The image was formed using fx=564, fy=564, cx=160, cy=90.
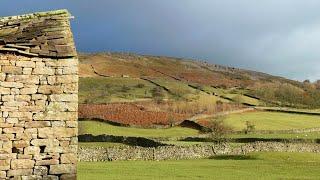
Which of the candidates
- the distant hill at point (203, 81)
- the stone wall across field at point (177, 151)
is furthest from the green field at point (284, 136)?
the distant hill at point (203, 81)

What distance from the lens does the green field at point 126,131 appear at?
6750 cm

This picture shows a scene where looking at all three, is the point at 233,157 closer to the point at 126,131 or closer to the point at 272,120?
the point at 126,131

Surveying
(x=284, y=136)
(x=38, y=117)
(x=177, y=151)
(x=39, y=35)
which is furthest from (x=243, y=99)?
(x=38, y=117)

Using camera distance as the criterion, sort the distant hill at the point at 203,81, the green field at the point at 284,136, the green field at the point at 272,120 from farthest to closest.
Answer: the distant hill at the point at 203,81, the green field at the point at 272,120, the green field at the point at 284,136

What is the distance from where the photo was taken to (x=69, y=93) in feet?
46.4

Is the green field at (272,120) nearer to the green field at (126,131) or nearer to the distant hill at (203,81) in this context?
the green field at (126,131)

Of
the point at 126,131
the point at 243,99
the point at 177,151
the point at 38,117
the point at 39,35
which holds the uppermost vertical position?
the point at 39,35

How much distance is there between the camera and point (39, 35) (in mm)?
14578

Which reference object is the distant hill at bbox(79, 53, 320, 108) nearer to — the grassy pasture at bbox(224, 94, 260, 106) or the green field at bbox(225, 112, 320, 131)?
the grassy pasture at bbox(224, 94, 260, 106)

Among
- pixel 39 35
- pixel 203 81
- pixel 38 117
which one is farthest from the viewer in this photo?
pixel 203 81

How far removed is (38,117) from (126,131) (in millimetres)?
56409

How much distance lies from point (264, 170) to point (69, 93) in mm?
22464

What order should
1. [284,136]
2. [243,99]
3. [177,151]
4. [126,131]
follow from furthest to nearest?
1. [243,99]
2. [126,131]
3. [284,136]
4. [177,151]

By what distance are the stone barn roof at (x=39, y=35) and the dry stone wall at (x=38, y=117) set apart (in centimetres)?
20
